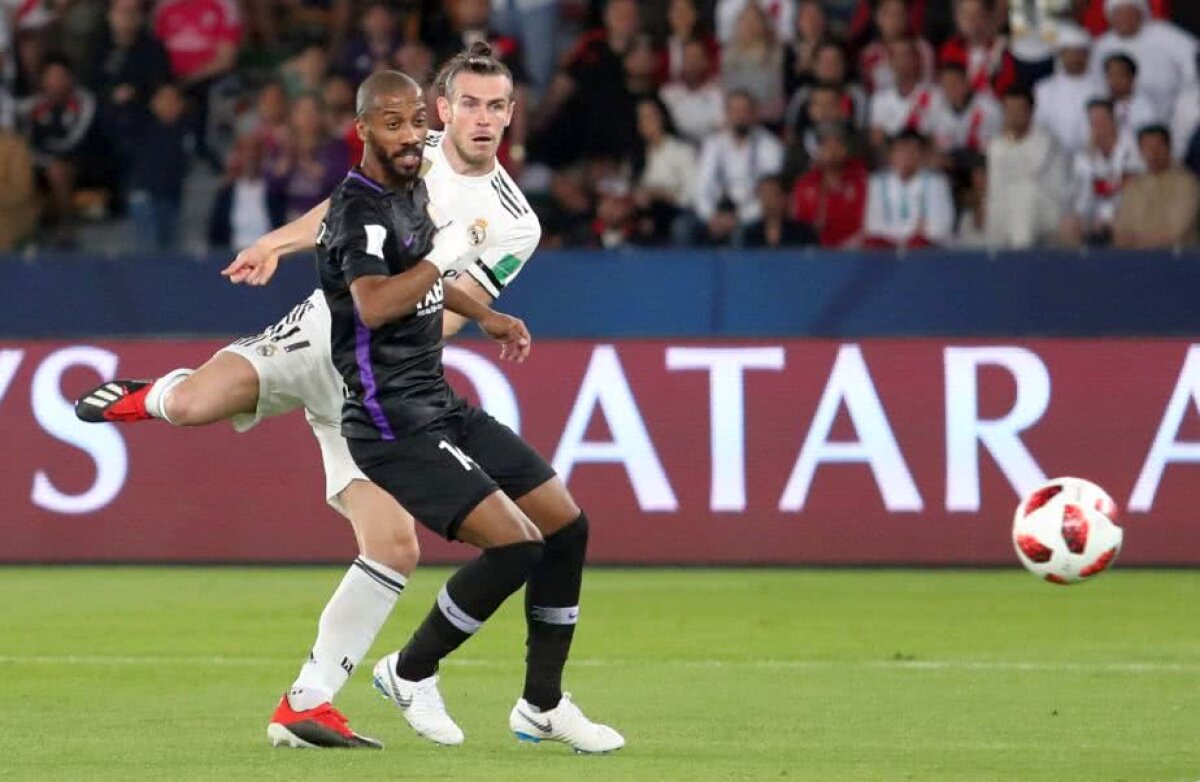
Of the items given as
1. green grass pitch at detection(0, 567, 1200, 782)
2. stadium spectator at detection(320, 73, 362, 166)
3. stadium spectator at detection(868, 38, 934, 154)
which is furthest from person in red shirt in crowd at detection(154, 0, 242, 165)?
green grass pitch at detection(0, 567, 1200, 782)

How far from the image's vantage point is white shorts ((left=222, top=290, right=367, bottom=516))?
7.86 meters

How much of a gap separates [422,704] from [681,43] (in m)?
9.73

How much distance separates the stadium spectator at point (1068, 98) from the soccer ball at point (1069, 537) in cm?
653

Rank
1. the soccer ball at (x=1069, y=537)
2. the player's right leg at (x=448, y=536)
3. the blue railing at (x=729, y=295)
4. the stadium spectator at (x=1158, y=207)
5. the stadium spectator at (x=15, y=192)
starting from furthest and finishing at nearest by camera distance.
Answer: the stadium spectator at (x=15, y=192)
the stadium spectator at (x=1158, y=207)
the blue railing at (x=729, y=295)
the soccer ball at (x=1069, y=537)
the player's right leg at (x=448, y=536)

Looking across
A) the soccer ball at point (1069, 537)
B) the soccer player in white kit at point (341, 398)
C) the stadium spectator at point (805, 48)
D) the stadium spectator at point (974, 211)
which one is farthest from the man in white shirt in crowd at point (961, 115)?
the soccer player in white kit at point (341, 398)

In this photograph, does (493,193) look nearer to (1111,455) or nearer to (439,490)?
(439,490)

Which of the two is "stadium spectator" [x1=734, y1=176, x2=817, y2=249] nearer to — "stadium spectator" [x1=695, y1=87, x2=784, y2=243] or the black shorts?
"stadium spectator" [x1=695, y1=87, x2=784, y2=243]

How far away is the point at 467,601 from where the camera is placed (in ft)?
24.5

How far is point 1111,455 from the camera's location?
1308 centimetres

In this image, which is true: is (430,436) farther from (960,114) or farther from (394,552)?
(960,114)

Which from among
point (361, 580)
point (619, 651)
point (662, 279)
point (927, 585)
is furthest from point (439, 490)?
point (662, 279)

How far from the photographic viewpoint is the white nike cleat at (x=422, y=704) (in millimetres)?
7531

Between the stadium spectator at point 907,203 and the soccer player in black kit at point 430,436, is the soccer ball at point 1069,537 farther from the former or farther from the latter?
the stadium spectator at point 907,203

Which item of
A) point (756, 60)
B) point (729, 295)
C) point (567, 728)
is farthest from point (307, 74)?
point (567, 728)
